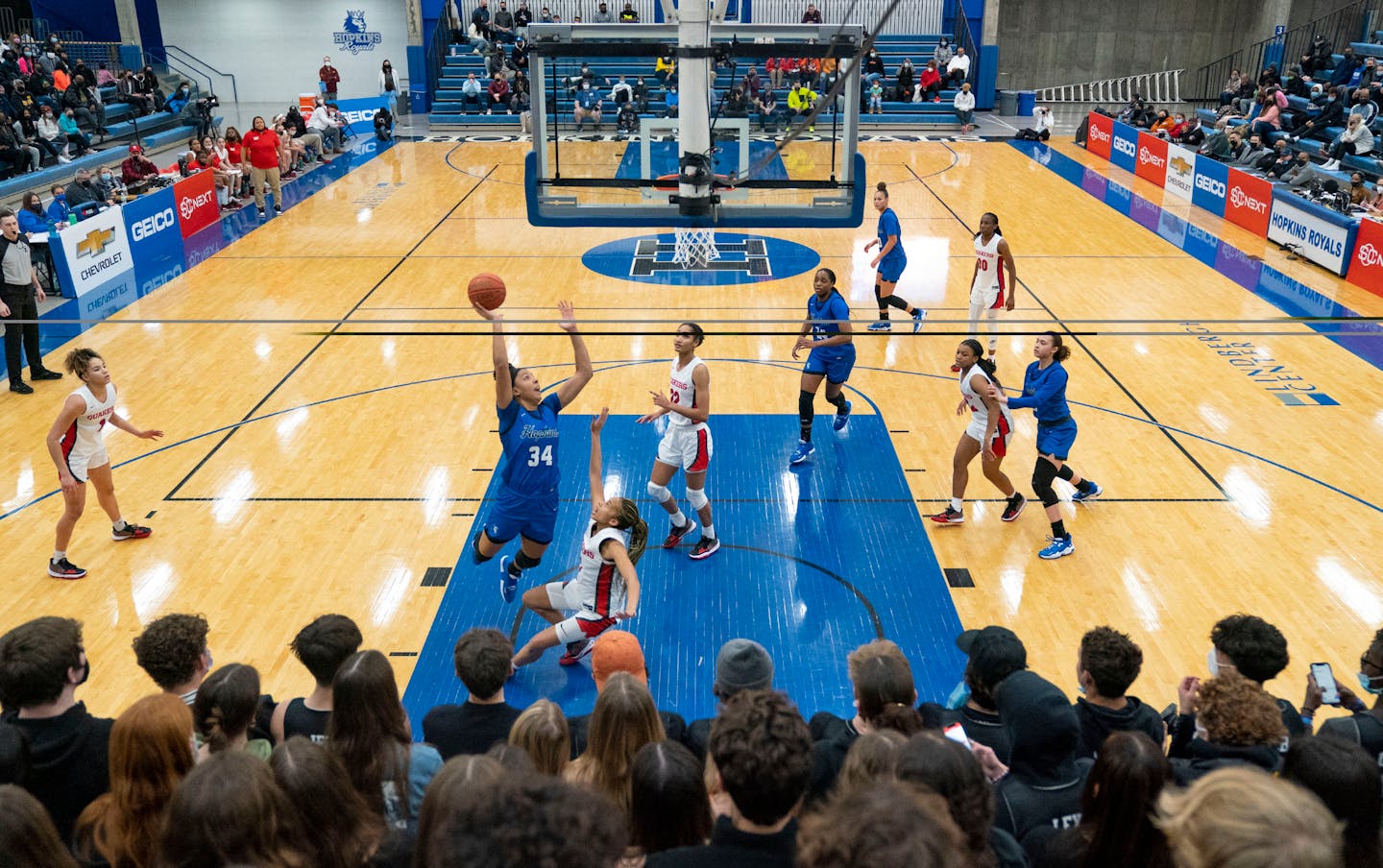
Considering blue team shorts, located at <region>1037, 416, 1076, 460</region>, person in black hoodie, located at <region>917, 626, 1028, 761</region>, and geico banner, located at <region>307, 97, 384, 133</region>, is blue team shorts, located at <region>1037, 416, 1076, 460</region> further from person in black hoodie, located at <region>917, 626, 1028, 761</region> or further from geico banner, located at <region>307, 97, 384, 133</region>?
geico banner, located at <region>307, 97, 384, 133</region>

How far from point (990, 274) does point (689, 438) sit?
5.12 metres

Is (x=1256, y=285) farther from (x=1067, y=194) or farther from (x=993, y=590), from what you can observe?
(x=993, y=590)

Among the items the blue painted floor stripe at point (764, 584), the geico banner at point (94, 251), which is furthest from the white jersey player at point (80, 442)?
the geico banner at point (94, 251)

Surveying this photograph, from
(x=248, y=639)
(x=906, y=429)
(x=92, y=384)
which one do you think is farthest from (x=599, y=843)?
(x=906, y=429)

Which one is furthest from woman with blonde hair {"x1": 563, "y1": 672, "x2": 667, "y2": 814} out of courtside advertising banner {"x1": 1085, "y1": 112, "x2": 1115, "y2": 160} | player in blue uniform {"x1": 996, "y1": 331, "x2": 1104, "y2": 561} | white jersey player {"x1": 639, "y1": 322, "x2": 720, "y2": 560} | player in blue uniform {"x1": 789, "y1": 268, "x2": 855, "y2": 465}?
courtside advertising banner {"x1": 1085, "y1": 112, "x2": 1115, "y2": 160}

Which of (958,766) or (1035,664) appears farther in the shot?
(1035,664)

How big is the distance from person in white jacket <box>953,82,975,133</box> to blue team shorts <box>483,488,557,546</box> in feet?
81.3

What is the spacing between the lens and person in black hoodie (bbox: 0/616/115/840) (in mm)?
3723

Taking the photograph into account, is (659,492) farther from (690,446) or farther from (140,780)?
(140,780)

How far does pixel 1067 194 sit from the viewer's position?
21.0m

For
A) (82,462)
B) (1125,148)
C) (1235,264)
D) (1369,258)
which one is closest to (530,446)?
(82,462)

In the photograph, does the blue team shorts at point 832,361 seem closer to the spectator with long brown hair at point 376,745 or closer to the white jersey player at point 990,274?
the white jersey player at point 990,274

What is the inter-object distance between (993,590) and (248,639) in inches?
197

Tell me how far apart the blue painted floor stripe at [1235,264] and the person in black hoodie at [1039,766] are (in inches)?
263
